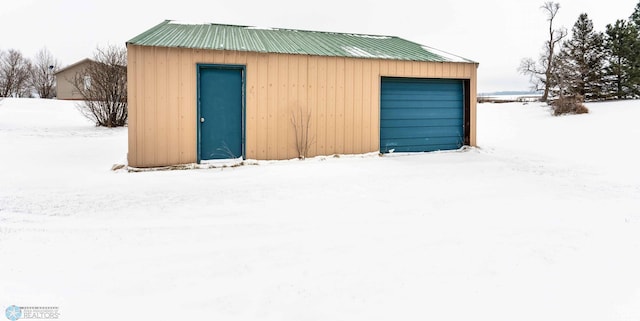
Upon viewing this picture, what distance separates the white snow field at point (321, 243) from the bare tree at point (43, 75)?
126ft

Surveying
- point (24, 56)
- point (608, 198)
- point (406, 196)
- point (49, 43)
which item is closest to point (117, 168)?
point (406, 196)

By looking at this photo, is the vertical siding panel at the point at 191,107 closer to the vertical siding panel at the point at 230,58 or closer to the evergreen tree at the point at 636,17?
the vertical siding panel at the point at 230,58

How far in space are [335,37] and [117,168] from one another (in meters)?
6.14

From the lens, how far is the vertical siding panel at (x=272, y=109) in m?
7.46

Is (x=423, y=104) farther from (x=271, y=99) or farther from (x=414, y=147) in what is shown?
(x=271, y=99)

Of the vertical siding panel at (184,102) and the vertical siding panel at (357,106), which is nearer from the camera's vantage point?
the vertical siding panel at (184,102)

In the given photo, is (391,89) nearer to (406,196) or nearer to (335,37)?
(335,37)

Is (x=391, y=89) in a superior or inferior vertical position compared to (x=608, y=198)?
superior

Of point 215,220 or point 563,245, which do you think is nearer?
point 563,245

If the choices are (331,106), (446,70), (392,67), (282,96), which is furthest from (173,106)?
(446,70)

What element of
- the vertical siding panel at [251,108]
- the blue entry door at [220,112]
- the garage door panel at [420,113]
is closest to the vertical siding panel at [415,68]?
the garage door panel at [420,113]

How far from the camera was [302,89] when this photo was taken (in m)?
7.70

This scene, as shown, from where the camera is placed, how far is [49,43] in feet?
142

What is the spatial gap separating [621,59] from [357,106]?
62.8ft
